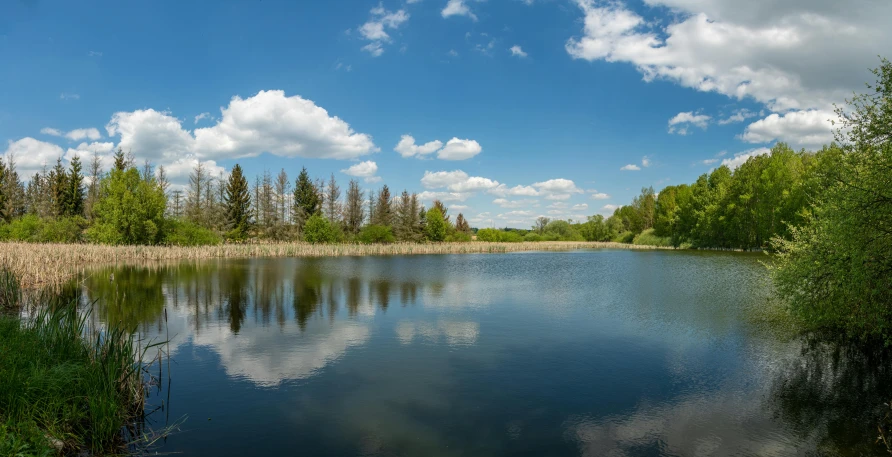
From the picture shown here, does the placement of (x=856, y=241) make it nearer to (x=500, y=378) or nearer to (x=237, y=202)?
(x=500, y=378)

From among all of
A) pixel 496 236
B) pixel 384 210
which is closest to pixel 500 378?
pixel 384 210

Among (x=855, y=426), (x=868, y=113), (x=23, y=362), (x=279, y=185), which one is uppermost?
(x=279, y=185)

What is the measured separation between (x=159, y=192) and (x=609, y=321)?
44.5m

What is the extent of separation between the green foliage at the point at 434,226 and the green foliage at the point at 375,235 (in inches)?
277

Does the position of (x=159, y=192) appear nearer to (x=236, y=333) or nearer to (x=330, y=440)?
(x=236, y=333)

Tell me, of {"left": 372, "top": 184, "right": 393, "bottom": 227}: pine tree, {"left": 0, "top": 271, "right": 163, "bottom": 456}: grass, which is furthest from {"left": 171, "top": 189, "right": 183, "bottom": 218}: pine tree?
{"left": 0, "top": 271, "right": 163, "bottom": 456}: grass

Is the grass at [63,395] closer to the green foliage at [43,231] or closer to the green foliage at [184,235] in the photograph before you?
the green foliage at [184,235]

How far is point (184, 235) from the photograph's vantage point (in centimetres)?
4534

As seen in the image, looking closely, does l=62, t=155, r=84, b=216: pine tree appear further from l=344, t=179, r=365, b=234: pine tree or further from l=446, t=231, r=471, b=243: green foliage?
l=446, t=231, r=471, b=243: green foliage

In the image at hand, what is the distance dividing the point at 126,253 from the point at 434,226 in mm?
38970

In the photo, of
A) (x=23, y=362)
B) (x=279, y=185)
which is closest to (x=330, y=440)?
(x=23, y=362)

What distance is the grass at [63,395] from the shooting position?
17.9ft

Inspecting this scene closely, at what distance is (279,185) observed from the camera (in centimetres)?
6550

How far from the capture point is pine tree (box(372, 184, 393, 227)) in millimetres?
69312
